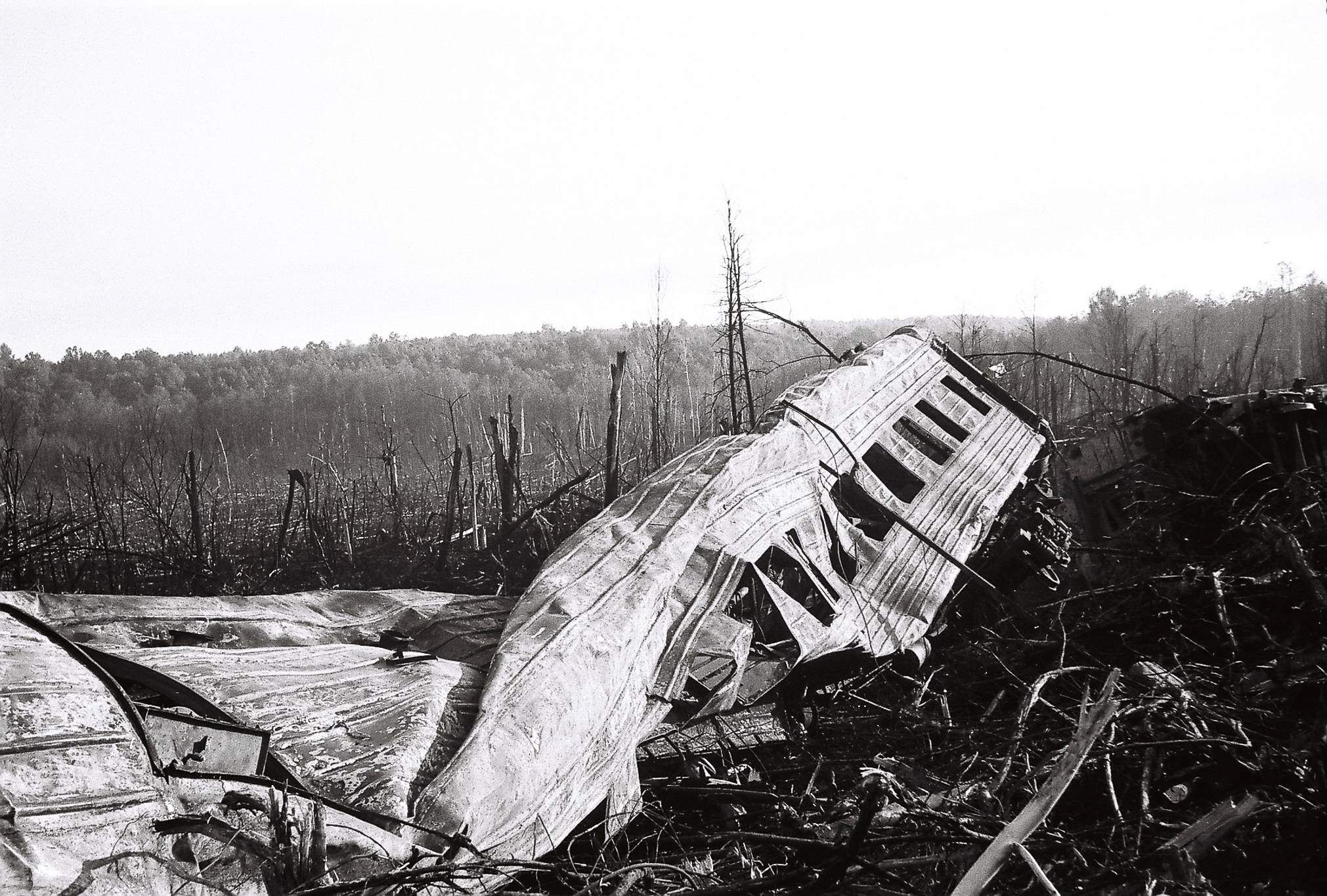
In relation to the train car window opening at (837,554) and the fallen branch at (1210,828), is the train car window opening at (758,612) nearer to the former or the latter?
the train car window opening at (837,554)

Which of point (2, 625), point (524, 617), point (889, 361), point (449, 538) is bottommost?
point (449, 538)

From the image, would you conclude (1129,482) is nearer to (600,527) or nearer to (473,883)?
(600,527)

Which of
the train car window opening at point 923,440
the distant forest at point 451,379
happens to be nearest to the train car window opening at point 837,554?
the train car window opening at point 923,440

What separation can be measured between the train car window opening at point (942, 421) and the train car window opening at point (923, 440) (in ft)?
0.89

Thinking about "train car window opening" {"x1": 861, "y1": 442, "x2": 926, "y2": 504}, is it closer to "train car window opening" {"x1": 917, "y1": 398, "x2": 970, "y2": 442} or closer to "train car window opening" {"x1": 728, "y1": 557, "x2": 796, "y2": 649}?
"train car window opening" {"x1": 917, "y1": 398, "x2": 970, "y2": 442}

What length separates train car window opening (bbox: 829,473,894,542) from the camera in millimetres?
6348

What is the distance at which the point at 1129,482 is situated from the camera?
7.75m

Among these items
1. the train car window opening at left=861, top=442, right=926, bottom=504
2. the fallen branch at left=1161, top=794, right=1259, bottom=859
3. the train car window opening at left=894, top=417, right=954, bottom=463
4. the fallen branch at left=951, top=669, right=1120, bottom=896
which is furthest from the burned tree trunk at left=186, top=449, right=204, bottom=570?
the fallen branch at left=1161, top=794, right=1259, bottom=859

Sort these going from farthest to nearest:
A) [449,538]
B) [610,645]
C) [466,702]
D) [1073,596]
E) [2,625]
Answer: [449,538] < [1073,596] < [610,645] < [466,702] < [2,625]

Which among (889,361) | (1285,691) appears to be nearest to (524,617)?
(1285,691)

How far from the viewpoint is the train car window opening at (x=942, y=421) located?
25.3 feet

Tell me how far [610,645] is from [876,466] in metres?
4.19

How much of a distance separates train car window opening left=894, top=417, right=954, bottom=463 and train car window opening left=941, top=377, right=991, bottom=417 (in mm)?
909

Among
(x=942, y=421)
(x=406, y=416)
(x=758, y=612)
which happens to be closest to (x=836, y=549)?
(x=758, y=612)
